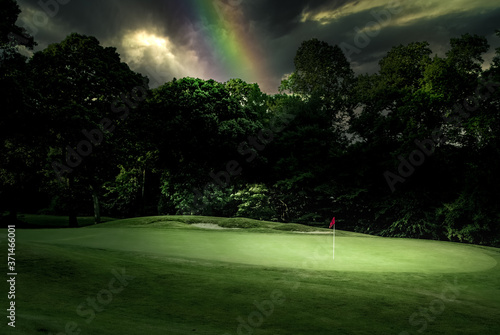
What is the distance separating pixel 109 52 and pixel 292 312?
93.2ft

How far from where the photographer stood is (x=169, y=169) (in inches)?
1352

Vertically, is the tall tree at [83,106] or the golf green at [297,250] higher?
the tall tree at [83,106]

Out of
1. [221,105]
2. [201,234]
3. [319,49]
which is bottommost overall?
[201,234]

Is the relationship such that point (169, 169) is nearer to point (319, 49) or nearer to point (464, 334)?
point (319, 49)

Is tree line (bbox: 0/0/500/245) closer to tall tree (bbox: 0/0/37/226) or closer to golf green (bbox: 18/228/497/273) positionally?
tall tree (bbox: 0/0/37/226)

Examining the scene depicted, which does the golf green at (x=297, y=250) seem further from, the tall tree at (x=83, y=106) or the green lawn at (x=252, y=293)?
the tall tree at (x=83, y=106)

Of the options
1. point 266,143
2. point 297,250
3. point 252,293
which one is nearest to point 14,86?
point 297,250

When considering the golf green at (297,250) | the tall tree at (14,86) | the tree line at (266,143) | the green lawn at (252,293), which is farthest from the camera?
the tree line at (266,143)

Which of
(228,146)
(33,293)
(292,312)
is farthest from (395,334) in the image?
(228,146)

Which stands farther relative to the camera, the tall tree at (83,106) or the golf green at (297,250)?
the tall tree at (83,106)

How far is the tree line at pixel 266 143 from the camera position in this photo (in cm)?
2506

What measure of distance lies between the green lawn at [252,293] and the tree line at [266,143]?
1565 cm

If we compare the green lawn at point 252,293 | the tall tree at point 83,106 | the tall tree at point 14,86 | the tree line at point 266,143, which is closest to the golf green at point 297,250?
the green lawn at point 252,293

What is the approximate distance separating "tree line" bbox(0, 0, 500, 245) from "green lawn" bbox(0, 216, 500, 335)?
616 inches
